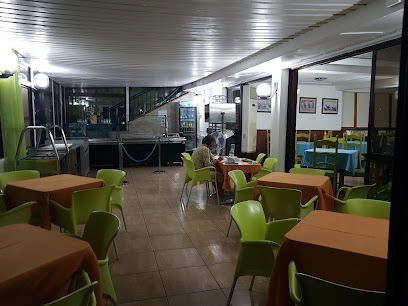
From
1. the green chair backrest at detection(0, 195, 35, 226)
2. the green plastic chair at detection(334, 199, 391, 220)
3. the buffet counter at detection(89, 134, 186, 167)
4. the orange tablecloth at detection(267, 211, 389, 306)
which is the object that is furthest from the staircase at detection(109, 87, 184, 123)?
the orange tablecloth at detection(267, 211, 389, 306)

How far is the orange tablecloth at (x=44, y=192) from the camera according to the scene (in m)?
3.15

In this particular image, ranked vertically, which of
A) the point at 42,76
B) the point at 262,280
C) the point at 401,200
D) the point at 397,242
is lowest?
the point at 262,280

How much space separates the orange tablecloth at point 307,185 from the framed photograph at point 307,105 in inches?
288

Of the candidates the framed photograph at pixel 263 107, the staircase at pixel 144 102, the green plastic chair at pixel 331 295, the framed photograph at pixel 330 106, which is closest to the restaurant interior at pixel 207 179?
the green plastic chair at pixel 331 295

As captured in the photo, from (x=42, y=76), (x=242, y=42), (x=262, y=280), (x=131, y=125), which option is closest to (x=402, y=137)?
(x=262, y=280)

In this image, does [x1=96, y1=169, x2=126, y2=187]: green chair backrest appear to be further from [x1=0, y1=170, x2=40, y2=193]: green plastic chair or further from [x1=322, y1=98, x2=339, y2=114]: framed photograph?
[x1=322, y1=98, x2=339, y2=114]: framed photograph

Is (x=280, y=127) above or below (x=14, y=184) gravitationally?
above

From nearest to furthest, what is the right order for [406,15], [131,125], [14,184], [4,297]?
[406,15] → [4,297] → [14,184] → [131,125]

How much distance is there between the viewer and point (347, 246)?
5.90ft

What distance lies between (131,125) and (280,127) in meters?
8.17

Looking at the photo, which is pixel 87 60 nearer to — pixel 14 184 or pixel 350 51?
pixel 14 184

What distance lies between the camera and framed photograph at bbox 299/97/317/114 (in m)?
10.8

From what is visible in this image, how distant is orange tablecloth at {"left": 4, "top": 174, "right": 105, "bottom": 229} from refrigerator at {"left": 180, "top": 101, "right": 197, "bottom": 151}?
8803 mm

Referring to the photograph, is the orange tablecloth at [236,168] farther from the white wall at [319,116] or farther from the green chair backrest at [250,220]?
the white wall at [319,116]
